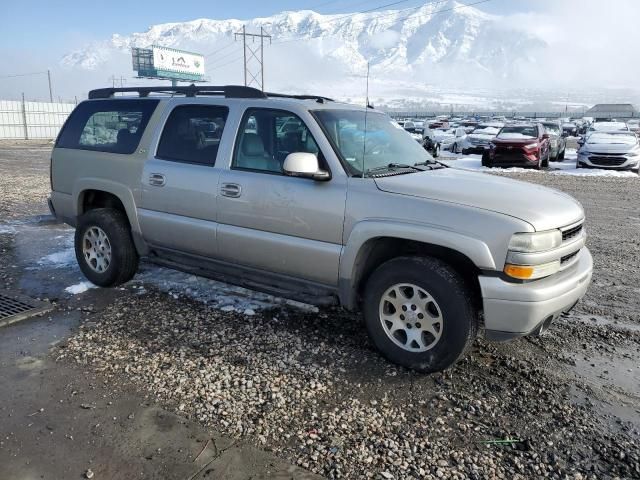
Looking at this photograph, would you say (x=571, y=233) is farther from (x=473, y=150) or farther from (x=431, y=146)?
(x=473, y=150)

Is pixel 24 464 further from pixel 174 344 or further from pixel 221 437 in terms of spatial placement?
pixel 174 344

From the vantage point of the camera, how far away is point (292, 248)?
409 centimetres

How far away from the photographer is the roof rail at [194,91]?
4.61 meters

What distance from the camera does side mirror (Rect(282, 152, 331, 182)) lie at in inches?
148

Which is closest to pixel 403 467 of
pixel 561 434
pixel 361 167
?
pixel 561 434

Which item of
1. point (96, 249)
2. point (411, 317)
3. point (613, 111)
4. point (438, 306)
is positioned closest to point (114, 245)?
point (96, 249)

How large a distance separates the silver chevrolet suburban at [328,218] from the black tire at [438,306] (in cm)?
1

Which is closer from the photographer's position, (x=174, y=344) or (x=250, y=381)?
(x=250, y=381)

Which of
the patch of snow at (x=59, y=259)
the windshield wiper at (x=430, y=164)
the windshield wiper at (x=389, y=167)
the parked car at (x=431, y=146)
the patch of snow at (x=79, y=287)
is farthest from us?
the parked car at (x=431, y=146)

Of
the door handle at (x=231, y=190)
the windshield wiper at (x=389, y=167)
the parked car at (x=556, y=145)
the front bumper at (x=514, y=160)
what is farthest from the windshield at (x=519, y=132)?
the door handle at (x=231, y=190)

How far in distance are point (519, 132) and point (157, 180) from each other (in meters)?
17.0

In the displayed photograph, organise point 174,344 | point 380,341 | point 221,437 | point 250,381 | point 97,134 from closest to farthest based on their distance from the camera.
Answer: point 221,437 < point 250,381 < point 380,341 < point 174,344 < point 97,134

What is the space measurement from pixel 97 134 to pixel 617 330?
5267 mm

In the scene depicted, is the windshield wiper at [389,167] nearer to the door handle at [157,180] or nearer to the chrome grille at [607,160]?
the door handle at [157,180]
